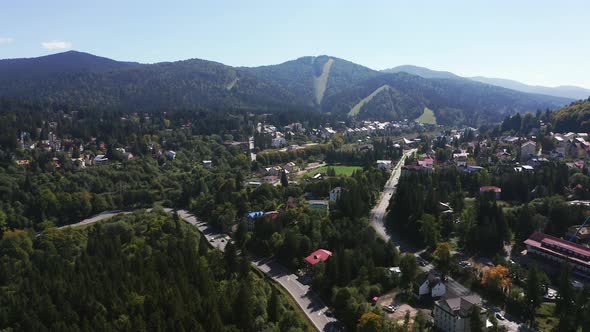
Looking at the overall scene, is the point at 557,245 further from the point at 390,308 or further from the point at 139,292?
the point at 139,292

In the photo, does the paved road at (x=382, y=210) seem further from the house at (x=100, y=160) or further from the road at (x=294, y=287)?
the house at (x=100, y=160)

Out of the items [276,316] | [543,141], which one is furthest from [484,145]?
[276,316]

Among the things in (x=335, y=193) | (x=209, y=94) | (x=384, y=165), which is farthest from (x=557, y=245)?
(x=209, y=94)

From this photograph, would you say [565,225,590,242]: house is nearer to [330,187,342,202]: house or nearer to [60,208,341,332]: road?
[60,208,341,332]: road

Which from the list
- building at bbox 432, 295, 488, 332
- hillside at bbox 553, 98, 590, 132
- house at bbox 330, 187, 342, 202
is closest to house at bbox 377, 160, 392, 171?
house at bbox 330, 187, 342, 202

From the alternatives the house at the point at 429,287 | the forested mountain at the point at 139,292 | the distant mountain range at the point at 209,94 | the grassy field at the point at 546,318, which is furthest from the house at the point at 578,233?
the distant mountain range at the point at 209,94

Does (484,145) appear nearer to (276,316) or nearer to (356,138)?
(356,138)
